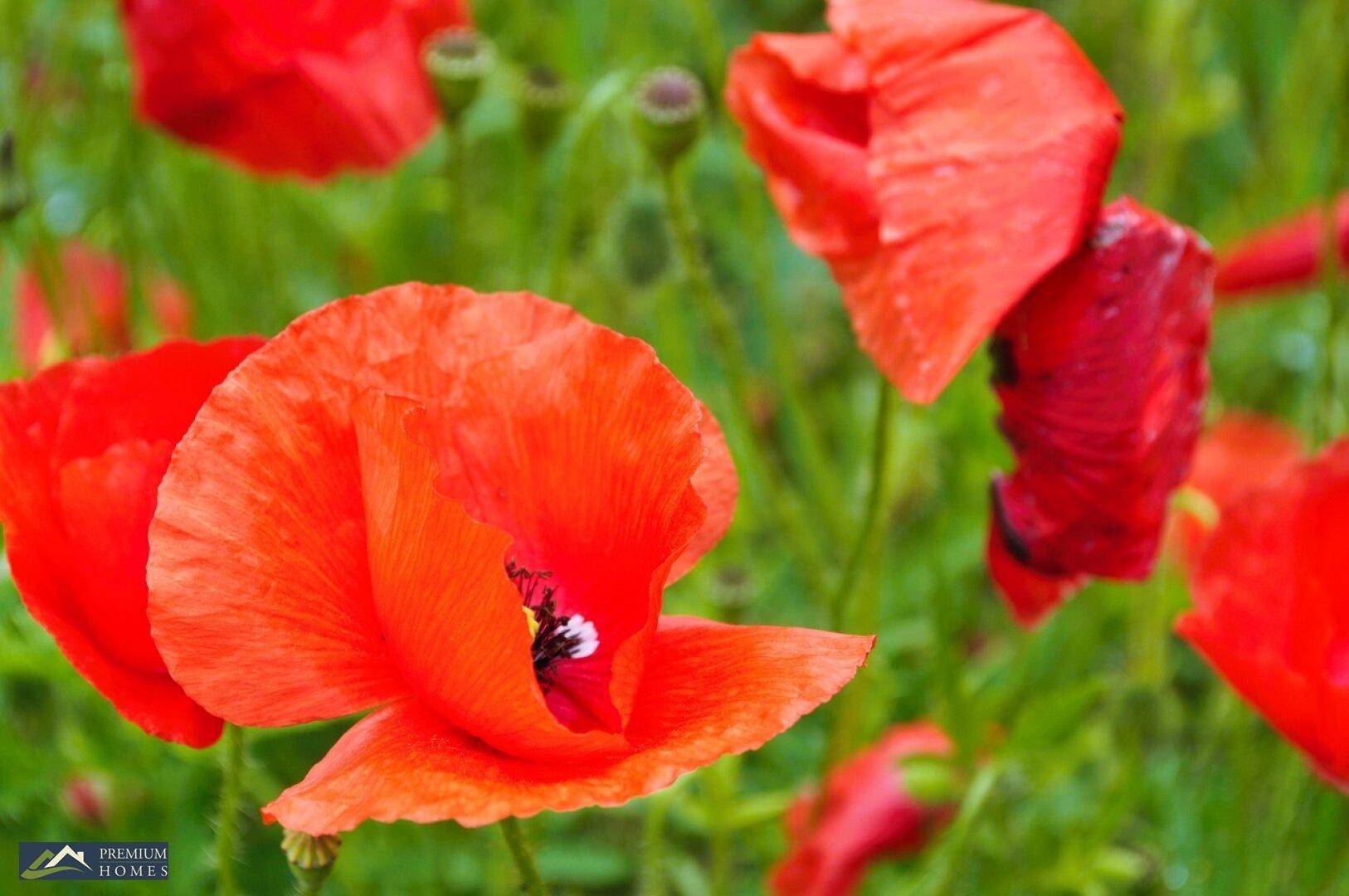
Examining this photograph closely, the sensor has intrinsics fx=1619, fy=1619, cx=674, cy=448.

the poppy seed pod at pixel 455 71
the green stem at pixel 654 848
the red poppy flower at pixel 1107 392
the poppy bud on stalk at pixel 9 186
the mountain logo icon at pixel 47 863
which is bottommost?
the green stem at pixel 654 848

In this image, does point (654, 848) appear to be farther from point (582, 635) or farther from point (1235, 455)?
point (1235, 455)

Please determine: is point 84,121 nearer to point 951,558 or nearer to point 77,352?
point 77,352

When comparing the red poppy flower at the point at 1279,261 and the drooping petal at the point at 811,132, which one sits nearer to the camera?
the drooping petal at the point at 811,132

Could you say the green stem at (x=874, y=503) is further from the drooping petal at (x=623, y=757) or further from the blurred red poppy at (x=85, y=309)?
the blurred red poppy at (x=85, y=309)

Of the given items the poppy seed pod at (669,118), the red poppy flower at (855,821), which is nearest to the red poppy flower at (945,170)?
the poppy seed pod at (669,118)

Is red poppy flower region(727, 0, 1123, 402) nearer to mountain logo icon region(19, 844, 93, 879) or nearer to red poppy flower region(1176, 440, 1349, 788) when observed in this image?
red poppy flower region(1176, 440, 1349, 788)

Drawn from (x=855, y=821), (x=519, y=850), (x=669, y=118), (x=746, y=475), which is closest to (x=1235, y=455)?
(x=746, y=475)
